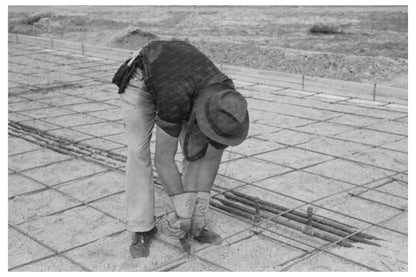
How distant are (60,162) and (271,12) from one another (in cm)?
1717

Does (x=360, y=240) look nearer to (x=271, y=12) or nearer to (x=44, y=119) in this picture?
(x=44, y=119)

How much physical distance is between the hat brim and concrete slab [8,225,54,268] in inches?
52.7

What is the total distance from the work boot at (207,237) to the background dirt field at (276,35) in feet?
18.3

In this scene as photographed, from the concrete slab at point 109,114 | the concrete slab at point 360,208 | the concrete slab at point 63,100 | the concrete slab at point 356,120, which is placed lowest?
the concrete slab at point 360,208

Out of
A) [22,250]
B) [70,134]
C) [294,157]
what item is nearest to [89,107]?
[70,134]

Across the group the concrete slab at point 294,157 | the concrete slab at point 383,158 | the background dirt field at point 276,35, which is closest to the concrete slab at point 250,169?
the concrete slab at point 294,157

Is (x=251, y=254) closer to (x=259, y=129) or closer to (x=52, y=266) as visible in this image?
(x=52, y=266)

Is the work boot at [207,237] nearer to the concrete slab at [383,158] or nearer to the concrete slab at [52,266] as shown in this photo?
the concrete slab at [52,266]

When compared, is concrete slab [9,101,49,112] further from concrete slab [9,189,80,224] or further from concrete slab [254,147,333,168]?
concrete slab [254,147,333,168]

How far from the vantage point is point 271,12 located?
21484 mm

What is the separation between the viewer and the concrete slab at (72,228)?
384cm

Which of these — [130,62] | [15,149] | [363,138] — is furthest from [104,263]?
[363,138]

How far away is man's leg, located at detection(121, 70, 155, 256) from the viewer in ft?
11.6

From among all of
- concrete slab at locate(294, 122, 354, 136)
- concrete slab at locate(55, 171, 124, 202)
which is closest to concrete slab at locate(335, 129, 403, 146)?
concrete slab at locate(294, 122, 354, 136)
